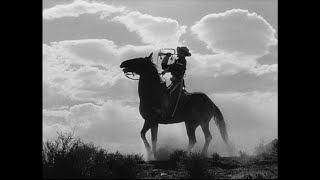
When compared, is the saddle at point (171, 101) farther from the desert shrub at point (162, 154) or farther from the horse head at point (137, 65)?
the horse head at point (137, 65)

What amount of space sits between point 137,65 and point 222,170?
213 inches

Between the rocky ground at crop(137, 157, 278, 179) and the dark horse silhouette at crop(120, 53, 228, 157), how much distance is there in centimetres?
235

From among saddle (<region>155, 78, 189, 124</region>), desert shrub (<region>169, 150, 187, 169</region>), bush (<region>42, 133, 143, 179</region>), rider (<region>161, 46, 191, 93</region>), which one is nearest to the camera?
bush (<region>42, 133, 143, 179</region>)

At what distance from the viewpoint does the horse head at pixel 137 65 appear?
19750mm

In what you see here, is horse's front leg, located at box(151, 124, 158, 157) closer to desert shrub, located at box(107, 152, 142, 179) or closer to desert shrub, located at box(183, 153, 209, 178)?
desert shrub, located at box(107, 152, 142, 179)

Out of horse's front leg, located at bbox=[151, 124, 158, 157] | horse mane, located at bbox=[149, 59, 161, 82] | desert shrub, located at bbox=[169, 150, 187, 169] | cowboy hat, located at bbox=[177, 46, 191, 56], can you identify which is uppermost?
cowboy hat, located at bbox=[177, 46, 191, 56]

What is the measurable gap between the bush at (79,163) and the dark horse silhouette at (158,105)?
159 inches

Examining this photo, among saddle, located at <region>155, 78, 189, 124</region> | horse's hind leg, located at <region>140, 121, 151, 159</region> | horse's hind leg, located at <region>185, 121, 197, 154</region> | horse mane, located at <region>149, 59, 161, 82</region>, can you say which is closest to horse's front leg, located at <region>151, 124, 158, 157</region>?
horse's hind leg, located at <region>140, 121, 151, 159</region>

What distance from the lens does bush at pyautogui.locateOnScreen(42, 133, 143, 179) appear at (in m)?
14.2

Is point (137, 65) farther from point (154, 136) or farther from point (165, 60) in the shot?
point (154, 136)

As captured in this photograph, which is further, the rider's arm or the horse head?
the rider's arm

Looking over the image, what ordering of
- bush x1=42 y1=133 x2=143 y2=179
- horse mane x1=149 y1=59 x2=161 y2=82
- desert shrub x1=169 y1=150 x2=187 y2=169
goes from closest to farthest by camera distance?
1. bush x1=42 y1=133 x2=143 y2=179
2. desert shrub x1=169 y1=150 x2=187 y2=169
3. horse mane x1=149 y1=59 x2=161 y2=82
